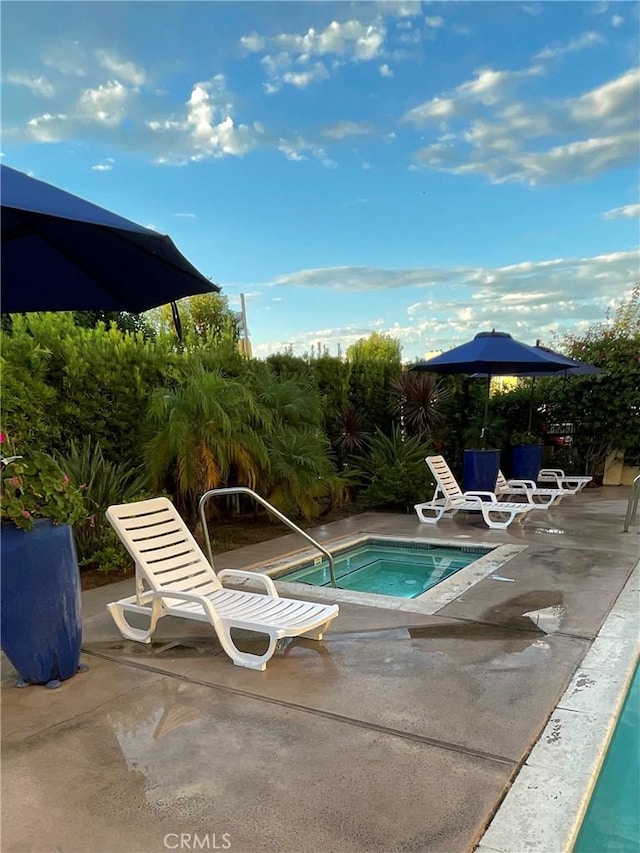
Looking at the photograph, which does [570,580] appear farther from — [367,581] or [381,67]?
[381,67]

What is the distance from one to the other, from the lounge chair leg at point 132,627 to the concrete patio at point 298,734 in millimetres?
80

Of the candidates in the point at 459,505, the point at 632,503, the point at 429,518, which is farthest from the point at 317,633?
the point at 632,503

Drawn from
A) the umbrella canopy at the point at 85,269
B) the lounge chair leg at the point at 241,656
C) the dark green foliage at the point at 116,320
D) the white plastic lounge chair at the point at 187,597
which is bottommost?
the lounge chair leg at the point at 241,656

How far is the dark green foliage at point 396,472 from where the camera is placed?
930cm

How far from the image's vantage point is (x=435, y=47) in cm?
982

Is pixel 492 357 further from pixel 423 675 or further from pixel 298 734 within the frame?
pixel 298 734

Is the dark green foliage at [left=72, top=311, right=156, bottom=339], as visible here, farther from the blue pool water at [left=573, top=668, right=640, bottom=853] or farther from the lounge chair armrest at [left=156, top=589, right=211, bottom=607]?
the blue pool water at [left=573, top=668, right=640, bottom=853]

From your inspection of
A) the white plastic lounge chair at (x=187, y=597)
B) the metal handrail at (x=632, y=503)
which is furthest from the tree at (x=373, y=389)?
the white plastic lounge chair at (x=187, y=597)

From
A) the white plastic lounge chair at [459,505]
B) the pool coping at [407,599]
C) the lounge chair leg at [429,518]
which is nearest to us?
the pool coping at [407,599]

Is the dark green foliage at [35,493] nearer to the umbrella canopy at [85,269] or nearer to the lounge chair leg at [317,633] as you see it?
the umbrella canopy at [85,269]

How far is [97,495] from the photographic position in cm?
607

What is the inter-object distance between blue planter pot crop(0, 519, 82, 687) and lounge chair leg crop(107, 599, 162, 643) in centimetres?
56

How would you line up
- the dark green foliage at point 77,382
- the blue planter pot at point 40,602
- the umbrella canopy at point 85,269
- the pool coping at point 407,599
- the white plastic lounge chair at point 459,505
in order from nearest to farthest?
the umbrella canopy at point 85,269
the blue planter pot at point 40,602
the pool coping at point 407,599
the dark green foliage at point 77,382
the white plastic lounge chair at point 459,505

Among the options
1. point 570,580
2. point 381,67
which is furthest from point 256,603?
point 381,67
